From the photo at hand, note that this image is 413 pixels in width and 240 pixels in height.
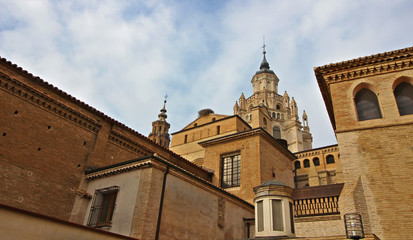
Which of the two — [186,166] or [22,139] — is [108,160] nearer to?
[22,139]

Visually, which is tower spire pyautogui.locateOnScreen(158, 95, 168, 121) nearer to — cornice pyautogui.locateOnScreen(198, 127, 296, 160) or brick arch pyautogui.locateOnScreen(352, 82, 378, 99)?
cornice pyautogui.locateOnScreen(198, 127, 296, 160)

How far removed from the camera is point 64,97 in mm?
14852

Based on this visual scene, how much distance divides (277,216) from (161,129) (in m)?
51.9

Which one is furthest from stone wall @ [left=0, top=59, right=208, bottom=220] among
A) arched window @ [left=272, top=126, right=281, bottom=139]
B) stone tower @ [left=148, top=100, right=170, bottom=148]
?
arched window @ [left=272, top=126, right=281, bottom=139]

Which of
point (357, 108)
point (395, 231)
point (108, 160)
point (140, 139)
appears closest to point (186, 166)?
point (140, 139)

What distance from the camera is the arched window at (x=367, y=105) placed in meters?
12.3

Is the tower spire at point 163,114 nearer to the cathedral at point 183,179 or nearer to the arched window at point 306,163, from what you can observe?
the arched window at point 306,163

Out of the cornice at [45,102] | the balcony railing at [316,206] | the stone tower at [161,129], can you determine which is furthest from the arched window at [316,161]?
the cornice at [45,102]

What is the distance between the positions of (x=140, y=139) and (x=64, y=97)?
5.04 m

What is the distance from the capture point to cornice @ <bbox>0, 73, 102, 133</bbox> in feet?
42.2

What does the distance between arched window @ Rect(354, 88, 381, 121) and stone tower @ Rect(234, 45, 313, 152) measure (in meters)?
53.1

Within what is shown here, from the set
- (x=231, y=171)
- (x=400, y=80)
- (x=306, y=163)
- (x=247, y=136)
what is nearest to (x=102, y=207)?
(x=231, y=171)

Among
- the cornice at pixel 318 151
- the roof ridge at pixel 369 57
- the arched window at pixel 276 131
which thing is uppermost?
the arched window at pixel 276 131

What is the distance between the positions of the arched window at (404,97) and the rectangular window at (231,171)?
35.2 ft
